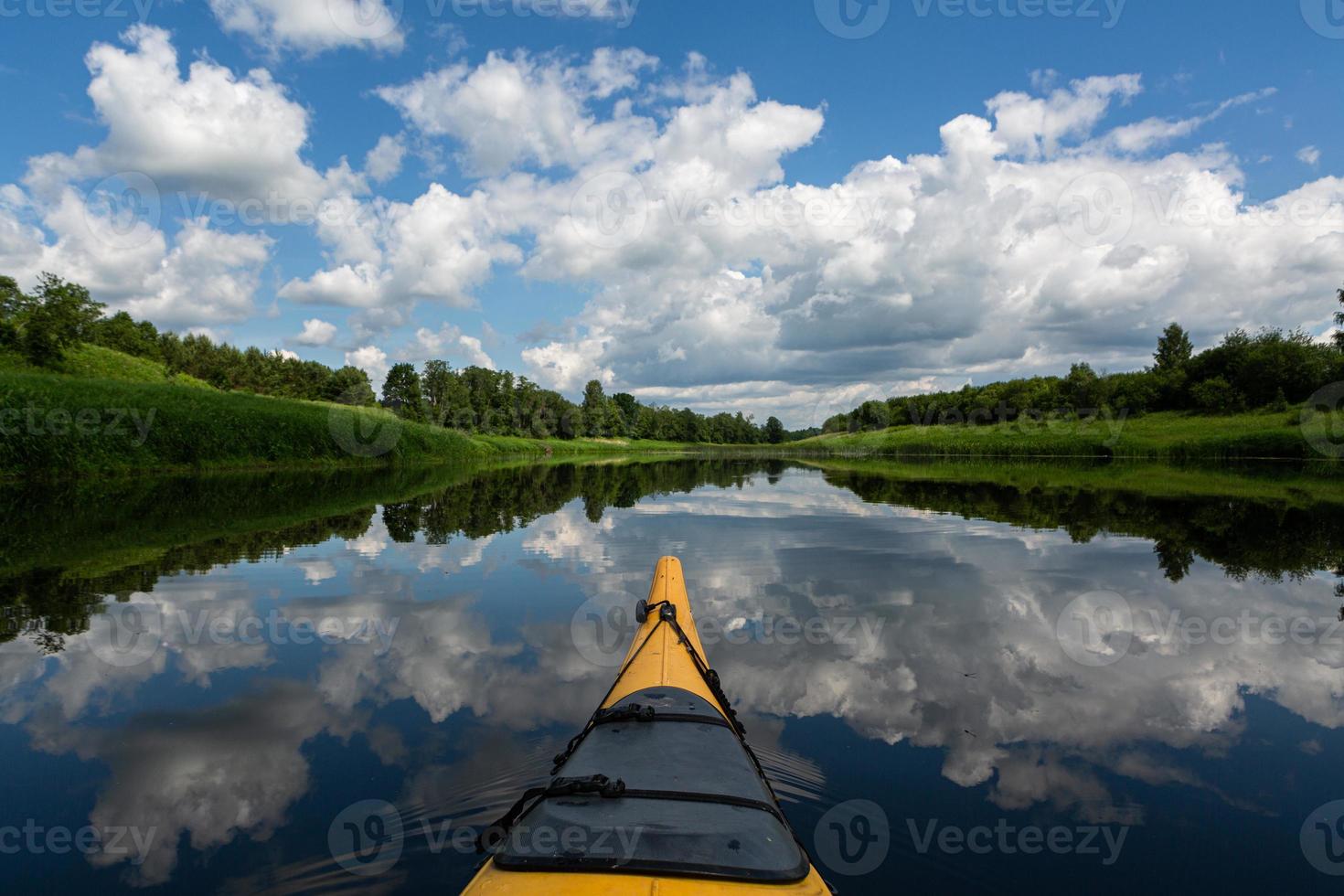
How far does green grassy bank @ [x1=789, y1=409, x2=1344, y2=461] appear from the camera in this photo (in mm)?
47219

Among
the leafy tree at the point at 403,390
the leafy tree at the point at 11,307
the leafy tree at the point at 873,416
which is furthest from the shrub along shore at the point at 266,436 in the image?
the leafy tree at the point at 873,416

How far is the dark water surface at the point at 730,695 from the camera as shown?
3.80m

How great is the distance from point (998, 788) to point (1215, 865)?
47.1 inches

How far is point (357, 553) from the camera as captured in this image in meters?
12.7

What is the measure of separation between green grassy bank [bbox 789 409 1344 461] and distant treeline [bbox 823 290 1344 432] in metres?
3.08

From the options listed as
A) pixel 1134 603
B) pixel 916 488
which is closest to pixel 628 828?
pixel 1134 603

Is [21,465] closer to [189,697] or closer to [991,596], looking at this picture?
[189,697]

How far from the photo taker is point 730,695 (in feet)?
20.0

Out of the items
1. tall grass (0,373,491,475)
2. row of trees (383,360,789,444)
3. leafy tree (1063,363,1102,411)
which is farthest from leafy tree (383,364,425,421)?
leafy tree (1063,363,1102,411)

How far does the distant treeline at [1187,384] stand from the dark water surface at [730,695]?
6610 cm

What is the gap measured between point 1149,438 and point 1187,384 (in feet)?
68.0

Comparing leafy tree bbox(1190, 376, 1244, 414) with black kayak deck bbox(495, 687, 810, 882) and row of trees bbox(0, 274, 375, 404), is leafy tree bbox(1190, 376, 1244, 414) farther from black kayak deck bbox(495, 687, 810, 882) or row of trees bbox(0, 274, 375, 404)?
row of trees bbox(0, 274, 375, 404)

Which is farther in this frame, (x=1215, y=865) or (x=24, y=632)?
(x=24, y=632)

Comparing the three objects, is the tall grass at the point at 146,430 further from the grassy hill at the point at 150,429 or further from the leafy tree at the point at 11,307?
the leafy tree at the point at 11,307
